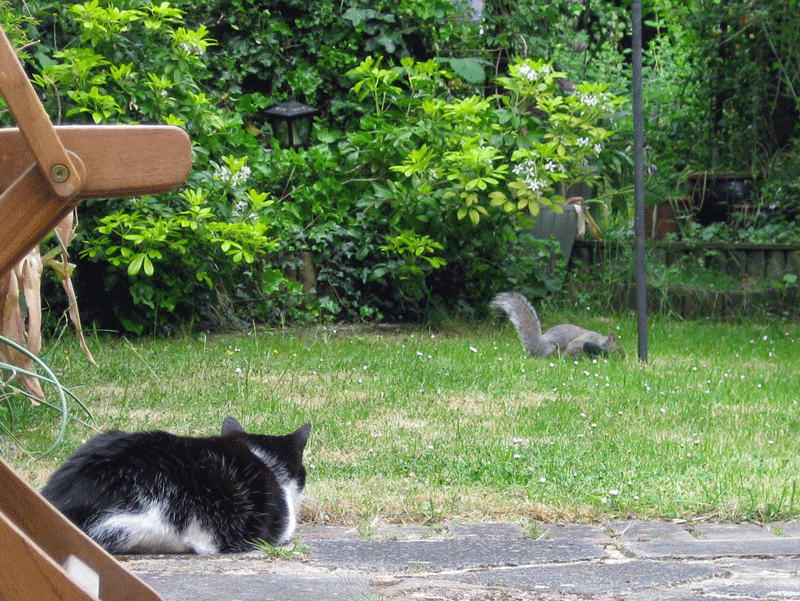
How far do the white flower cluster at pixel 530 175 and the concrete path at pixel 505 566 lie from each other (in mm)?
3803

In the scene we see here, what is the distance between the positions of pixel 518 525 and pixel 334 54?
16.9ft

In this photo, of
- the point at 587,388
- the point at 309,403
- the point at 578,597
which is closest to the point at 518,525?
the point at 578,597

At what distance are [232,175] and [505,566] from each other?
406 cm

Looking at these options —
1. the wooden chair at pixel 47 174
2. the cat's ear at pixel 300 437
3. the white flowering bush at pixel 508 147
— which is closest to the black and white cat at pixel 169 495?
the cat's ear at pixel 300 437

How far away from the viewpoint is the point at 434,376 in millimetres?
4645

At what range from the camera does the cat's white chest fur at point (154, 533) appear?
7.07 ft

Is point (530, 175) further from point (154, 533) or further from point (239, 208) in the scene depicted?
point (154, 533)

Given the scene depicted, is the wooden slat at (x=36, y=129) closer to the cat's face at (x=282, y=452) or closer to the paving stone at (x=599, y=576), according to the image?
the paving stone at (x=599, y=576)

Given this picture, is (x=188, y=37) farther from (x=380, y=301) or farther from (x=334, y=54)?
(x=380, y=301)

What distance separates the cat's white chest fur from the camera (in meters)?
2.16

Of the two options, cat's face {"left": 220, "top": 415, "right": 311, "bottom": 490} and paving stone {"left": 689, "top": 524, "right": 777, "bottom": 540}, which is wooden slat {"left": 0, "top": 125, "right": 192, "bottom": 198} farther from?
paving stone {"left": 689, "top": 524, "right": 777, "bottom": 540}

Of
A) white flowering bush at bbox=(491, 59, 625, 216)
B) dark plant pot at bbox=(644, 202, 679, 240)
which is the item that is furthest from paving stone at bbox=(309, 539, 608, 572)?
dark plant pot at bbox=(644, 202, 679, 240)

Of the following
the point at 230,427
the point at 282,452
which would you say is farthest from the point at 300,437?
the point at 230,427

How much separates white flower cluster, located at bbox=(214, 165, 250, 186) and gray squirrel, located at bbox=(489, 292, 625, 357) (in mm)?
1954
